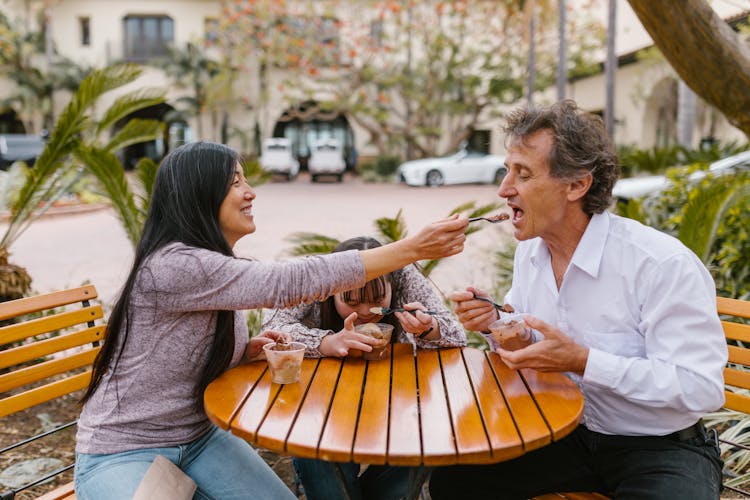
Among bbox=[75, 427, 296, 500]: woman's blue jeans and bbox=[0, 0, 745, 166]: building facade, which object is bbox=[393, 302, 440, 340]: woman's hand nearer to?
bbox=[75, 427, 296, 500]: woman's blue jeans

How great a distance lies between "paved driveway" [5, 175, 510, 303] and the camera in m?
8.14

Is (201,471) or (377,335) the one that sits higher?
(377,335)

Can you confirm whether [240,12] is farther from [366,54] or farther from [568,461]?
[568,461]

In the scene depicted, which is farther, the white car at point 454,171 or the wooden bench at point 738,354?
the white car at point 454,171

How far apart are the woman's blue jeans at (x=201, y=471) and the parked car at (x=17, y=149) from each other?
2164cm

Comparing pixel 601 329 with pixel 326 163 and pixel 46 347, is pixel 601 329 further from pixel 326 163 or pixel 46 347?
pixel 326 163

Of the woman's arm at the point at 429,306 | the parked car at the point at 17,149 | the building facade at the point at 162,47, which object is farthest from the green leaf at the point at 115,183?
the building facade at the point at 162,47

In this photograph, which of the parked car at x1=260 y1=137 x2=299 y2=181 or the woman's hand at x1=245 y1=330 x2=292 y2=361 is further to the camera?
the parked car at x1=260 y1=137 x2=299 y2=181

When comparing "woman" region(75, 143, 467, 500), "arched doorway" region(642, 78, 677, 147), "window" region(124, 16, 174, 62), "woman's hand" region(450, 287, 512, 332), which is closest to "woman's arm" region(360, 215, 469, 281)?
"woman" region(75, 143, 467, 500)

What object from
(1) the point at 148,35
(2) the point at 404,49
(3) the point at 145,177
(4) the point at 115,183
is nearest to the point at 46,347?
(3) the point at 145,177

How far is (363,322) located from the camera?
2.73 metres

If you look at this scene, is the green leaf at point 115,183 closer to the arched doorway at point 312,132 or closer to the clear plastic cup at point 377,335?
the clear plastic cup at point 377,335

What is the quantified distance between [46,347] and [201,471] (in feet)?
3.24

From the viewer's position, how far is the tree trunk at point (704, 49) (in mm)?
3596
